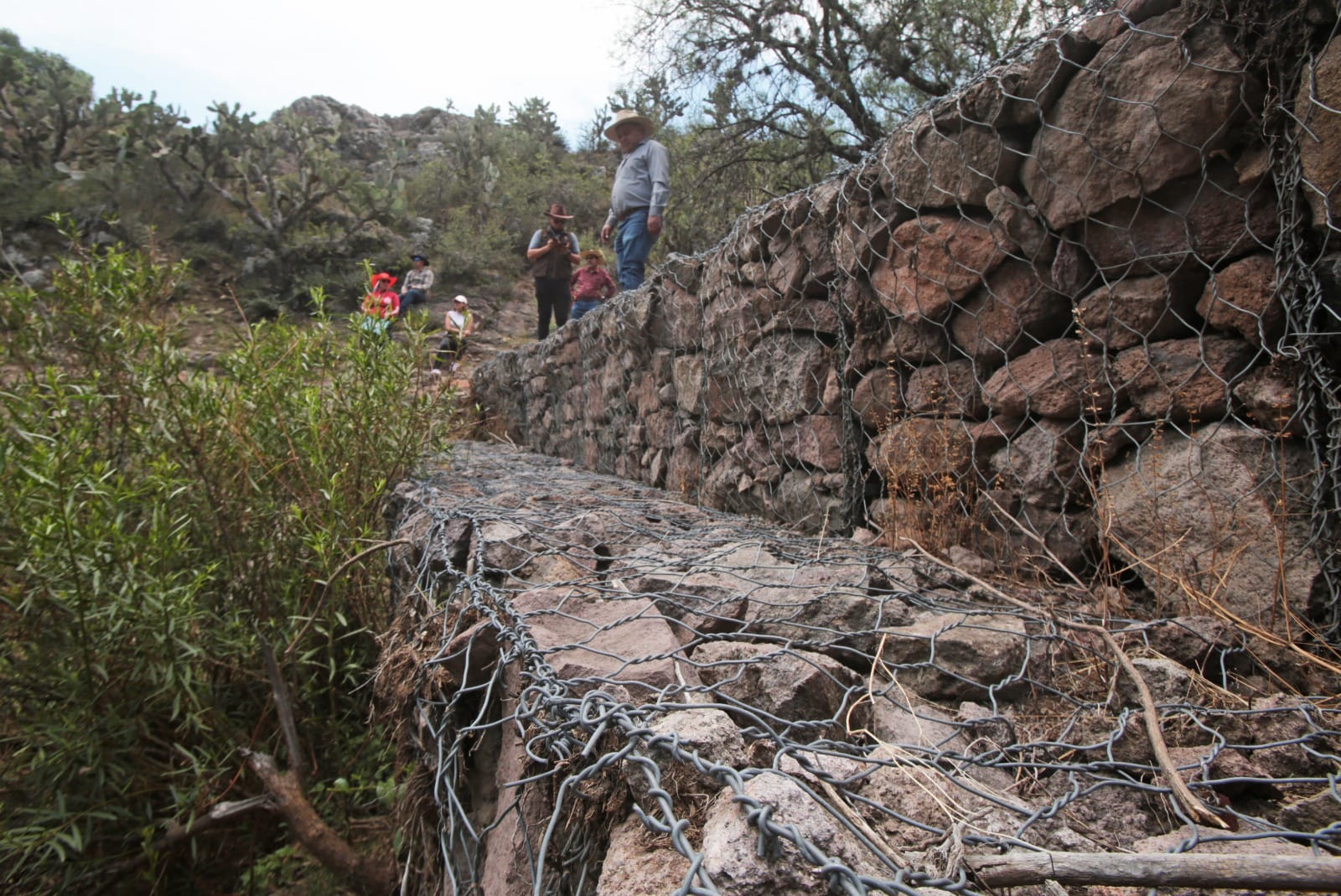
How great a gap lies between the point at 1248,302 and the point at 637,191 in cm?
430

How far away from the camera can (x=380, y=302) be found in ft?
10.9

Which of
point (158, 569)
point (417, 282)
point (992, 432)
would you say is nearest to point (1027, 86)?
point (992, 432)

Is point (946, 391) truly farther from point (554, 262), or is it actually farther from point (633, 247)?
point (554, 262)

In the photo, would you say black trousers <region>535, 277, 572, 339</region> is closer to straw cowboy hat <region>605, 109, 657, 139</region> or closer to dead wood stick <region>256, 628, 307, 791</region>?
straw cowboy hat <region>605, 109, 657, 139</region>

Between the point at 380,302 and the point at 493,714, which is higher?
the point at 380,302

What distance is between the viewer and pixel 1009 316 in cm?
208

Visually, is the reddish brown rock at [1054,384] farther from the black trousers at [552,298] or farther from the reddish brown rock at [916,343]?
the black trousers at [552,298]

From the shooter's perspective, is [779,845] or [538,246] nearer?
[779,845]

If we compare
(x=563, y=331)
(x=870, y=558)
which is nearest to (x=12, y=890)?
(x=870, y=558)

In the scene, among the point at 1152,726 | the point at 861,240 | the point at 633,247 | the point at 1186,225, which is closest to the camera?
the point at 1152,726

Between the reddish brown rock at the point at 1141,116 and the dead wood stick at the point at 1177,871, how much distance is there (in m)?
1.51

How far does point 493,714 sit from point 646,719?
0.49 metres

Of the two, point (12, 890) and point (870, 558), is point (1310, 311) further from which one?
point (12, 890)

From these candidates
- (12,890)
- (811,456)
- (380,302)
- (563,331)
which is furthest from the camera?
(563,331)
